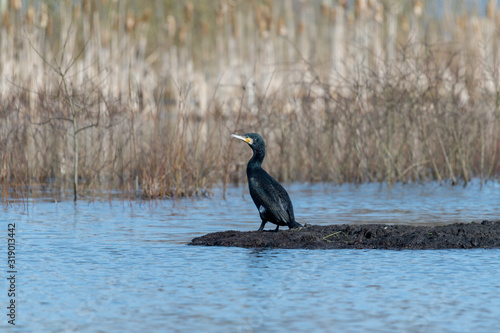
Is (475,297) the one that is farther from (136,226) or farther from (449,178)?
(449,178)

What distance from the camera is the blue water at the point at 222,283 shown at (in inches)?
249

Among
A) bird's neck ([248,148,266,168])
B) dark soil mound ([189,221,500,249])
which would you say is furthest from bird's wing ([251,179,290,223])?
bird's neck ([248,148,266,168])

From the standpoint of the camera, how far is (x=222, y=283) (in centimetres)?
770

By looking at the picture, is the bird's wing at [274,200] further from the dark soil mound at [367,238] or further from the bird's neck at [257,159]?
the bird's neck at [257,159]

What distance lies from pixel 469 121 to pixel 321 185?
2830 mm

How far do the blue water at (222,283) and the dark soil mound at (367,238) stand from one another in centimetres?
24

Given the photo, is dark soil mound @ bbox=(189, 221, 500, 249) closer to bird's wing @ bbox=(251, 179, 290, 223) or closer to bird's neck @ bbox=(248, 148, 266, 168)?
bird's wing @ bbox=(251, 179, 290, 223)

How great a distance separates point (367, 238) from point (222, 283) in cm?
253

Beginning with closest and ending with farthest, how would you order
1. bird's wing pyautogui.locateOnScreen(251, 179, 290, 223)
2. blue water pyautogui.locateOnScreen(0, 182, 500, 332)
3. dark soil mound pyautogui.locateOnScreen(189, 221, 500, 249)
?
1. blue water pyautogui.locateOnScreen(0, 182, 500, 332)
2. dark soil mound pyautogui.locateOnScreen(189, 221, 500, 249)
3. bird's wing pyautogui.locateOnScreen(251, 179, 290, 223)

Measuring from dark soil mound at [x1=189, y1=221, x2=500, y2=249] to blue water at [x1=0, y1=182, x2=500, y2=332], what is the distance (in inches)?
9.5

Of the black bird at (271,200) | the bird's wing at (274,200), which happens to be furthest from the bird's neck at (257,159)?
the bird's wing at (274,200)

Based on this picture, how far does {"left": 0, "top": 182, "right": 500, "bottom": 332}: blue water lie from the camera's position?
20.7ft

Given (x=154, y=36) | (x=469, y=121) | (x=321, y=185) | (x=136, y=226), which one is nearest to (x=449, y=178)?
(x=469, y=121)

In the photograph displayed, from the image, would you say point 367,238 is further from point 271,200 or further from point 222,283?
point 222,283
